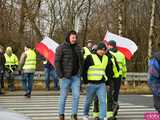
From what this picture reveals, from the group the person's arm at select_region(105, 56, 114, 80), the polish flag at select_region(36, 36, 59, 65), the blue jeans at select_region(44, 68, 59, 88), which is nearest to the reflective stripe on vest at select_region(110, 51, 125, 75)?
the person's arm at select_region(105, 56, 114, 80)

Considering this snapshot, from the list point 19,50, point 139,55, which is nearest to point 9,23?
point 19,50

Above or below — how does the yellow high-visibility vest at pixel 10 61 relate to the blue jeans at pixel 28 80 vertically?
above

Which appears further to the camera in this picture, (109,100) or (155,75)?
(109,100)

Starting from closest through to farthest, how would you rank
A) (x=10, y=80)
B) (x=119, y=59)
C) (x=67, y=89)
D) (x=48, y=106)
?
1. (x=67, y=89)
2. (x=119, y=59)
3. (x=48, y=106)
4. (x=10, y=80)

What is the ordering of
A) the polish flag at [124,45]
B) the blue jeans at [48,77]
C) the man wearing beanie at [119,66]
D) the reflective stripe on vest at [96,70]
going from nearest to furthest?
the reflective stripe on vest at [96,70]
the man wearing beanie at [119,66]
the polish flag at [124,45]
the blue jeans at [48,77]

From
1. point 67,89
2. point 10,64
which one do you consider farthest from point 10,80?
point 67,89

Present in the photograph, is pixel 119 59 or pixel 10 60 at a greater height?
pixel 119 59

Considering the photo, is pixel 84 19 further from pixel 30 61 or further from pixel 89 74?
pixel 89 74

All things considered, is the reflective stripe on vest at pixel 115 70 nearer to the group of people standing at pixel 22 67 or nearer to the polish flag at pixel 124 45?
the polish flag at pixel 124 45

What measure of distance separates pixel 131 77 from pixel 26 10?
12853mm

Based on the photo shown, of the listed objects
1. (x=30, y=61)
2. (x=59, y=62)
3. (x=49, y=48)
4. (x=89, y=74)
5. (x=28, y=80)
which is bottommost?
(x=28, y=80)

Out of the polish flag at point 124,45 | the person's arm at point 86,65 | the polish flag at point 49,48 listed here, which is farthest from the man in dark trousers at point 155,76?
the polish flag at point 49,48

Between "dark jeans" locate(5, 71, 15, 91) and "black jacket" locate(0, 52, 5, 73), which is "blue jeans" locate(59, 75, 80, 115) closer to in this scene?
"black jacket" locate(0, 52, 5, 73)

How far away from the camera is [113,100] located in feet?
45.9
